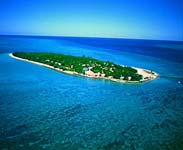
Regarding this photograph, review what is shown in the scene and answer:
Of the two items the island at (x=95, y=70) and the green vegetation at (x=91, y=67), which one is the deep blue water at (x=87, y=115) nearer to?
the island at (x=95, y=70)

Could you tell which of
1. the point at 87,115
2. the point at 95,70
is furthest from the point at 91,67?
the point at 87,115

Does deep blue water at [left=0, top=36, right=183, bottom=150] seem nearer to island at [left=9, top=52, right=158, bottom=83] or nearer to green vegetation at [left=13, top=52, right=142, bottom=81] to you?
island at [left=9, top=52, right=158, bottom=83]

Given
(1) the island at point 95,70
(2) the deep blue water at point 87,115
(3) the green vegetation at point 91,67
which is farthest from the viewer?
(3) the green vegetation at point 91,67

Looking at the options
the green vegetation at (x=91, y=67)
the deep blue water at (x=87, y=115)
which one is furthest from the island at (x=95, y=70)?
the deep blue water at (x=87, y=115)

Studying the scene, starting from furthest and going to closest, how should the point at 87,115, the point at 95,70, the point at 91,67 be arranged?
the point at 91,67, the point at 95,70, the point at 87,115

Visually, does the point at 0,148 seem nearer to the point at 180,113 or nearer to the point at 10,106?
the point at 10,106

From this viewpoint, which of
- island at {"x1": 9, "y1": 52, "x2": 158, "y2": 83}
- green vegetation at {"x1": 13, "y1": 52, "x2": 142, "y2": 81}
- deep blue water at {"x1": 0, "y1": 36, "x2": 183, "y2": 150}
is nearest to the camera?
deep blue water at {"x1": 0, "y1": 36, "x2": 183, "y2": 150}

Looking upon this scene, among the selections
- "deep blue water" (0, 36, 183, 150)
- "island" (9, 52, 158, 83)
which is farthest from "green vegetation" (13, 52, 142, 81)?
"deep blue water" (0, 36, 183, 150)

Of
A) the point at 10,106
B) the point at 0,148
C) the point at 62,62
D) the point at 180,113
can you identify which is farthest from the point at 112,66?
A: the point at 0,148

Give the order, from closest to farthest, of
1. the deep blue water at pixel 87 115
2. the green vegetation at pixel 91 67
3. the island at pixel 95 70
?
the deep blue water at pixel 87 115 < the island at pixel 95 70 < the green vegetation at pixel 91 67

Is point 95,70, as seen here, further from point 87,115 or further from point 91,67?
point 87,115

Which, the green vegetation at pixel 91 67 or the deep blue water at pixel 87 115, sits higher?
the green vegetation at pixel 91 67
